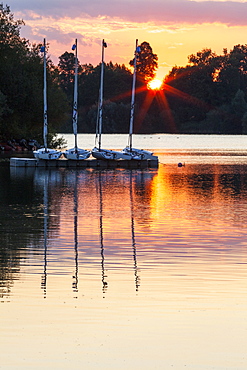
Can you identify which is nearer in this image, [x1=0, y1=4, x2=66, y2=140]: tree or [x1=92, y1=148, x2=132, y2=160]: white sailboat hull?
[x1=92, y1=148, x2=132, y2=160]: white sailboat hull

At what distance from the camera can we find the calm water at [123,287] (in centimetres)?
1018

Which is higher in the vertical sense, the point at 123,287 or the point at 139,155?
the point at 123,287

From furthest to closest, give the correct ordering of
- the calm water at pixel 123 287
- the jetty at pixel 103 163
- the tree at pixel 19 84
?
the tree at pixel 19 84 → the jetty at pixel 103 163 → the calm water at pixel 123 287

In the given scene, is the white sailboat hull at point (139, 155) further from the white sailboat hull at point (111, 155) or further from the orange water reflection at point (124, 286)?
the orange water reflection at point (124, 286)

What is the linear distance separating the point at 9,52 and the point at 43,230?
63441mm

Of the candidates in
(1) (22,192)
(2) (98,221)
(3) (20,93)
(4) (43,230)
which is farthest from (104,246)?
(3) (20,93)

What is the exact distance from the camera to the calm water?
10.2 m

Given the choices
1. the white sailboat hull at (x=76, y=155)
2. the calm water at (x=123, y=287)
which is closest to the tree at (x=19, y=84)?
the white sailboat hull at (x=76, y=155)

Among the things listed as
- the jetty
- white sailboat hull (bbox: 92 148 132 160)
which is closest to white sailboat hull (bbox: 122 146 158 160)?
white sailboat hull (bbox: 92 148 132 160)

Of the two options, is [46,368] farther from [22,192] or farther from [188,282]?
[22,192]

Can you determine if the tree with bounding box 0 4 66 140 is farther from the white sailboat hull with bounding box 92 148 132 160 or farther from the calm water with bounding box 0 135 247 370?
the calm water with bounding box 0 135 247 370

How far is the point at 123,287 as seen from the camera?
14219 millimetres

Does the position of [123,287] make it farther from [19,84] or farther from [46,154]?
[19,84]

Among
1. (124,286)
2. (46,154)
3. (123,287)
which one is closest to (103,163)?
(46,154)
